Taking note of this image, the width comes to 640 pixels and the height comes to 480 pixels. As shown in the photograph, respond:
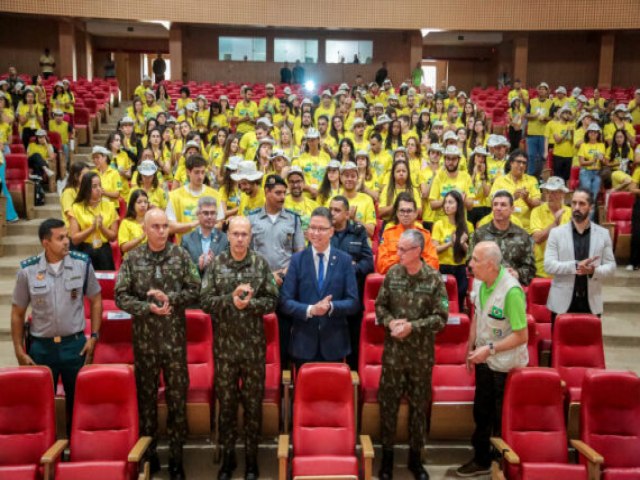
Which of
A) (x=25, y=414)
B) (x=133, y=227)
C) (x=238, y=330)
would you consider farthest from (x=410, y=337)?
(x=133, y=227)

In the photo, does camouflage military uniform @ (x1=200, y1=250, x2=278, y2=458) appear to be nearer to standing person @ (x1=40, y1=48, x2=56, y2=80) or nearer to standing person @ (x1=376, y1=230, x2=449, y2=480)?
standing person @ (x1=376, y1=230, x2=449, y2=480)

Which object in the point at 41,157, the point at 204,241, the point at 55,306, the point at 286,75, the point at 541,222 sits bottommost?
the point at 55,306

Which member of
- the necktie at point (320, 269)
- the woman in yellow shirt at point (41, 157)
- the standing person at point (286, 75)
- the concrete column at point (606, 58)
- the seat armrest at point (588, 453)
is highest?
the concrete column at point (606, 58)

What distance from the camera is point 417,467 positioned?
3.94m

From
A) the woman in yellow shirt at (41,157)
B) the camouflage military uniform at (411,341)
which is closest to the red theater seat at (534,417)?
the camouflage military uniform at (411,341)

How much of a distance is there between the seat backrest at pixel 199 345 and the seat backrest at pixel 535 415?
2011 mm

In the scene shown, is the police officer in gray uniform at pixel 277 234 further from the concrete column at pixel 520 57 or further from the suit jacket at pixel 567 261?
the concrete column at pixel 520 57

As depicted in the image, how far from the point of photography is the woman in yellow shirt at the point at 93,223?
5.18 m

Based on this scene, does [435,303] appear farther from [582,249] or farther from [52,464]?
[52,464]

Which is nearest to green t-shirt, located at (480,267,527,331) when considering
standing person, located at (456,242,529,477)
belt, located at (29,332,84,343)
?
standing person, located at (456,242,529,477)

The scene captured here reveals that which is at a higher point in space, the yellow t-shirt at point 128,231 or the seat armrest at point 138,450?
the yellow t-shirt at point 128,231

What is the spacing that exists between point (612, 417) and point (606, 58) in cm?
1592

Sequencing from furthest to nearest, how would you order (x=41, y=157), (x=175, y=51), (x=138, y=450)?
(x=175, y=51)
(x=41, y=157)
(x=138, y=450)

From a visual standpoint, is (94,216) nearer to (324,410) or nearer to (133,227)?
(133,227)
